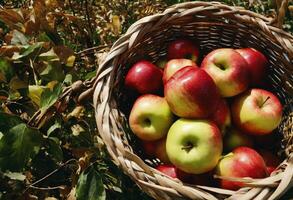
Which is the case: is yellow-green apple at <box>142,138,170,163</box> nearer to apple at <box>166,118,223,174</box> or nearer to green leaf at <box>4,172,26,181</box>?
apple at <box>166,118,223,174</box>

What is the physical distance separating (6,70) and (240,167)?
2.64 feet

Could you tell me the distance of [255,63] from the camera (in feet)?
5.17

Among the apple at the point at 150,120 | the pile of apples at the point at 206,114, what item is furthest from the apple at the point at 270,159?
the apple at the point at 150,120

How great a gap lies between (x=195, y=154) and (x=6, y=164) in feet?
1.75

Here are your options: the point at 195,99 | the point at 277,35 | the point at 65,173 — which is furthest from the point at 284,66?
the point at 65,173

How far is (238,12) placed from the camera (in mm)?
1533

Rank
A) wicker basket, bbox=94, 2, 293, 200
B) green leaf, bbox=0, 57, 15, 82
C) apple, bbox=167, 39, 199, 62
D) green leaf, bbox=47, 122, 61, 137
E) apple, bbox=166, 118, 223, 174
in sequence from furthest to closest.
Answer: apple, bbox=167, 39, 199, 62, green leaf, bbox=0, 57, 15, 82, green leaf, bbox=47, 122, 61, 137, apple, bbox=166, 118, 223, 174, wicker basket, bbox=94, 2, 293, 200

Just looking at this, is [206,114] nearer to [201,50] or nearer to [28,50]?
[201,50]

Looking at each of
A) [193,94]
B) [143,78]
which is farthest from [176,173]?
[143,78]

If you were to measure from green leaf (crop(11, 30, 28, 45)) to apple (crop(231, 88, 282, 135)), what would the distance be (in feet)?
2.43

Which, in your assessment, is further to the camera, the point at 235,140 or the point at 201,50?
the point at 201,50

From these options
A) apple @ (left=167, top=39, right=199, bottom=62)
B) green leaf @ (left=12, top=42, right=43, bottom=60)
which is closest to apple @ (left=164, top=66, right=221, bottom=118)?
apple @ (left=167, top=39, right=199, bottom=62)

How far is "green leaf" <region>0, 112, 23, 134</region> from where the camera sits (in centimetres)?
133

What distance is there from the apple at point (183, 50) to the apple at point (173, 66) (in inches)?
1.8
